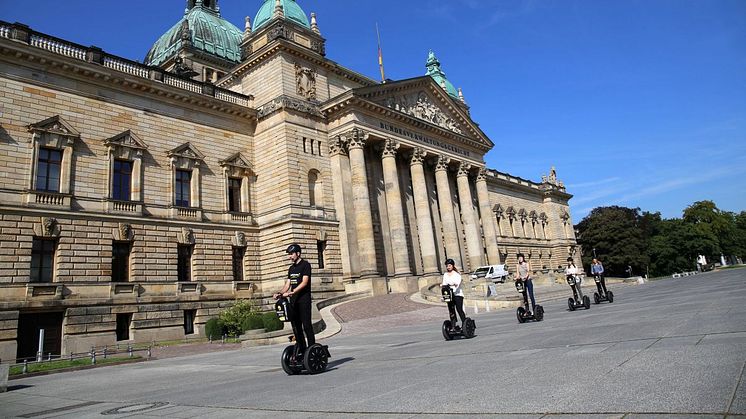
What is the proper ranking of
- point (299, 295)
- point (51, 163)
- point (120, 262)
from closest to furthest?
1. point (299, 295)
2. point (51, 163)
3. point (120, 262)

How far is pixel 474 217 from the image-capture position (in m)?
49.4

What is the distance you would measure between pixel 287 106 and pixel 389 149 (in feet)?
32.1

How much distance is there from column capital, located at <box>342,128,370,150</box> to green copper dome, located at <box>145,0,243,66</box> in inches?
968

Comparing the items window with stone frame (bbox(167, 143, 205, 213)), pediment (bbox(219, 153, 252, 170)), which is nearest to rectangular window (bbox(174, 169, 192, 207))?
window with stone frame (bbox(167, 143, 205, 213))

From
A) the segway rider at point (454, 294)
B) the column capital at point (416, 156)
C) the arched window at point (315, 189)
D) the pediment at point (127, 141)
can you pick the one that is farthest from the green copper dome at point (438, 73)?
the segway rider at point (454, 294)

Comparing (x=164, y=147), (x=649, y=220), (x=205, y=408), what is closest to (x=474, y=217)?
(x=164, y=147)

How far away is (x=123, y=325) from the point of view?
26953 millimetres

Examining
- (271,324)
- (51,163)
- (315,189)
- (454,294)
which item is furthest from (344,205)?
(454,294)

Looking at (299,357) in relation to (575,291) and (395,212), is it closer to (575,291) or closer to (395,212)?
(575,291)

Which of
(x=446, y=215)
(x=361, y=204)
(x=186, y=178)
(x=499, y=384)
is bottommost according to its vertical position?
(x=499, y=384)

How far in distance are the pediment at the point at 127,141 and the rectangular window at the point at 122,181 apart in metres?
1.03

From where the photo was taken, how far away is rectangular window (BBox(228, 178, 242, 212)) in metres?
35.0

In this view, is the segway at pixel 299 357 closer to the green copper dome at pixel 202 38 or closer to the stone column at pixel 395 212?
the stone column at pixel 395 212

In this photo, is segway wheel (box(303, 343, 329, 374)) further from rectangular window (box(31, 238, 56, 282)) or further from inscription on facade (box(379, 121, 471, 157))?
inscription on facade (box(379, 121, 471, 157))
